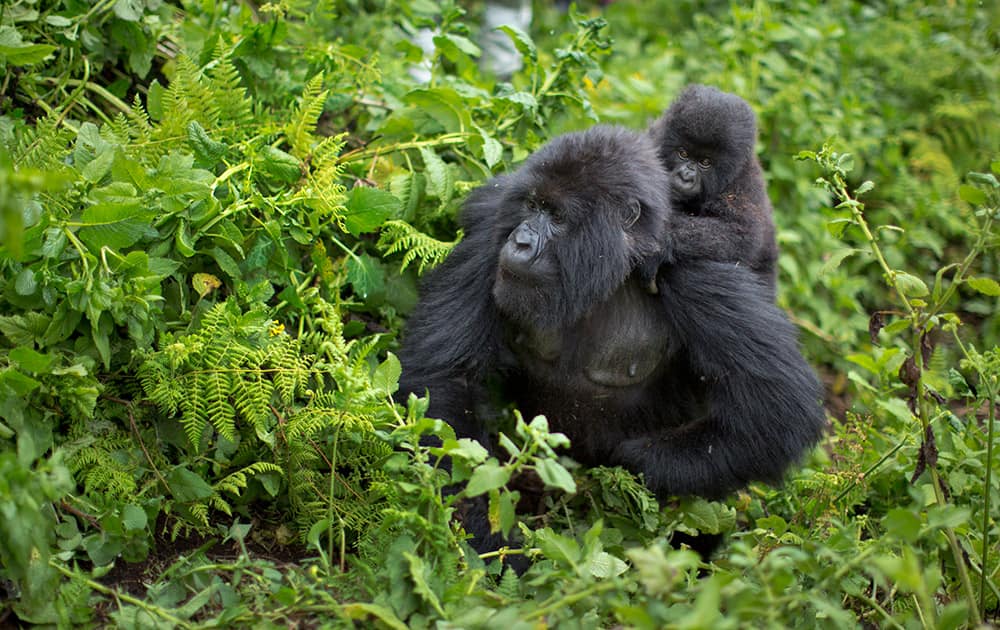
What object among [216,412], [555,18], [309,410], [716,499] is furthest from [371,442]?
[555,18]

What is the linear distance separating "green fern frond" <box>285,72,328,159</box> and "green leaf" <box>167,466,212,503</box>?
1.27m

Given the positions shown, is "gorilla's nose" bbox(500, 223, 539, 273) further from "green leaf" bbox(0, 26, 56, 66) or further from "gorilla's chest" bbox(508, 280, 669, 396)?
"green leaf" bbox(0, 26, 56, 66)

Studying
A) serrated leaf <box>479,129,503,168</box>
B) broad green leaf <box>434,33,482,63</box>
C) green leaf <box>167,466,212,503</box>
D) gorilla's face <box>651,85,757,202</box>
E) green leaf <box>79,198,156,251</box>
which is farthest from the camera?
broad green leaf <box>434,33,482,63</box>

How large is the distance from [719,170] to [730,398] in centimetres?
104

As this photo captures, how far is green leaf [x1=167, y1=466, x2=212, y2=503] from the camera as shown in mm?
2787

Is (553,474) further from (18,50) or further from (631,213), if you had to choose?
(18,50)

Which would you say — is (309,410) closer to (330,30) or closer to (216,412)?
(216,412)

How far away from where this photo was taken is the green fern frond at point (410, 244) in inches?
138

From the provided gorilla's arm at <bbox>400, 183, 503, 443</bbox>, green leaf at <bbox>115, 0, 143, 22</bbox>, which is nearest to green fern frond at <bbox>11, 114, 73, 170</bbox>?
green leaf at <bbox>115, 0, 143, 22</bbox>

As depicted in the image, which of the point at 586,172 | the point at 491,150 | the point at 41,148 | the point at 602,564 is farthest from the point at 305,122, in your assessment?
the point at 602,564

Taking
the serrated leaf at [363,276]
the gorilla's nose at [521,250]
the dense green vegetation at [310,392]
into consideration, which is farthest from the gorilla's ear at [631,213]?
the serrated leaf at [363,276]

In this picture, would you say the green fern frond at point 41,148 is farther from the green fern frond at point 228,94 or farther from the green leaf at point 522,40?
the green leaf at point 522,40

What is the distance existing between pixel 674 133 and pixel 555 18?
438 cm

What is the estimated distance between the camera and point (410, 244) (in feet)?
11.7
